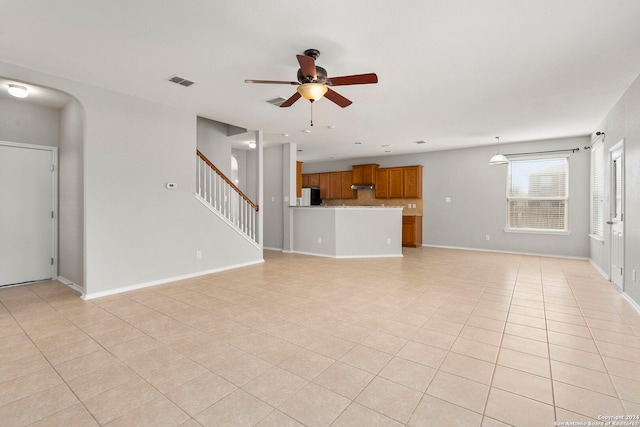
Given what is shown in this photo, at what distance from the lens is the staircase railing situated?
18.2ft

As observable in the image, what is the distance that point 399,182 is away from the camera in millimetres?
8773

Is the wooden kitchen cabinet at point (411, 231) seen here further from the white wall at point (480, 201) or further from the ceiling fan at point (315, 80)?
the ceiling fan at point (315, 80)

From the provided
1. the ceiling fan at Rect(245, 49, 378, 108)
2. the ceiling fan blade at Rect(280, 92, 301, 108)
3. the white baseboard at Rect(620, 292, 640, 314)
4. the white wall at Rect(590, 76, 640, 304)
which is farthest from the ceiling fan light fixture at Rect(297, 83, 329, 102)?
the white baseboard at Rect(620, 292, 640, 314)

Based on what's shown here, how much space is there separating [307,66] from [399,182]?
6622 millimetres

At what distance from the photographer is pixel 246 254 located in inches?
232

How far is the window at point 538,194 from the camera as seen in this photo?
677 centimetres

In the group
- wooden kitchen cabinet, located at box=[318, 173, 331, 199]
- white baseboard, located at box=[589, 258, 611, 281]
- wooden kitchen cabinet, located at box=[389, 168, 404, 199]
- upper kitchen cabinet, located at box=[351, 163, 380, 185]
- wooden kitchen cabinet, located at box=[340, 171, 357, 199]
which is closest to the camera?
white baseboard, located at box=[589, 258, 611, 281]

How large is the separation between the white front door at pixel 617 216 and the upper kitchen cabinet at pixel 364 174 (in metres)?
5.41

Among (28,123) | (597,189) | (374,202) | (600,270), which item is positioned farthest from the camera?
(374,202)

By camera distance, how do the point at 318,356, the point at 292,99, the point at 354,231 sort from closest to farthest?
1. the point at 318,356
2. the point at 292,99
3. the point at 354,231

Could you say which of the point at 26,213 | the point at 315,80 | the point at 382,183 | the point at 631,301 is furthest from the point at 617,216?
the point at 26,213

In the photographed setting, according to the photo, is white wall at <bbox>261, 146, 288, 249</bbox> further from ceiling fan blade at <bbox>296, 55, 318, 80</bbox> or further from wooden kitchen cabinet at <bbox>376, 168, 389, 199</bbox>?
ceiling fan blade at <bbox>296, 55, 318, 80</bbox>

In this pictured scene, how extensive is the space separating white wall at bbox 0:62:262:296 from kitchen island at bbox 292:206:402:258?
2.51m

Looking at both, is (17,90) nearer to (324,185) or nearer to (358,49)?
(358,49)
